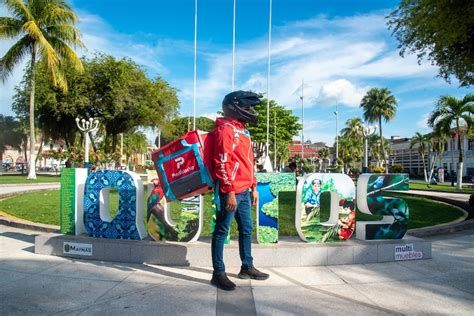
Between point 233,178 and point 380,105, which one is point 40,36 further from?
point 380,105

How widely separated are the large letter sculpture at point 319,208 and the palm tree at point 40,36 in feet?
74.9

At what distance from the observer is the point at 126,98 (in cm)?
3272

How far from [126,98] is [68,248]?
95.2 feet

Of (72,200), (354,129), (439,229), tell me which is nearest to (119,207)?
(72,200)

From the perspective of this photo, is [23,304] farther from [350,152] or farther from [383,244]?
[350,152]

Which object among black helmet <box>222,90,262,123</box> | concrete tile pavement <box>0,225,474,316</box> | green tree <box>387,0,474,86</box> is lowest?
concrete tile pavement <box>0,225,474,316</box>

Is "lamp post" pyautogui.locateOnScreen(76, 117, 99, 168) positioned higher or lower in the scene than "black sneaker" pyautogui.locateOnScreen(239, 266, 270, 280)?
higher

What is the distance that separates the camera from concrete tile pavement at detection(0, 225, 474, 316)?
11.4 ft

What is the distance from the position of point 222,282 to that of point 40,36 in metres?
24.7

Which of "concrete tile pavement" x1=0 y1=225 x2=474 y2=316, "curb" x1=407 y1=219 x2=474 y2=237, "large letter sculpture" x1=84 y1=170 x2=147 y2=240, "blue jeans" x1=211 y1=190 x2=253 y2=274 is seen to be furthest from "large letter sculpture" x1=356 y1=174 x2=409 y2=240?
"large letter sculpture" x1=84 y1=170 x2=147 y2=240

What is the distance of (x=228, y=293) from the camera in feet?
12.7

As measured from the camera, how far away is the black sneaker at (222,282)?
3955mm

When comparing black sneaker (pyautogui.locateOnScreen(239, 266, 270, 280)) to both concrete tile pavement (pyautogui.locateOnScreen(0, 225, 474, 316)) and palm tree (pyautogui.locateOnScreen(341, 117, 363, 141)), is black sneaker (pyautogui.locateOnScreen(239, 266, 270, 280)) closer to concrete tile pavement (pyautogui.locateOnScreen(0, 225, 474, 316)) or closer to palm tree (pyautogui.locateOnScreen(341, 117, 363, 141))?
concrete tile pavement (pyautogui.locateOnScreen(0, 225, 474, 316))

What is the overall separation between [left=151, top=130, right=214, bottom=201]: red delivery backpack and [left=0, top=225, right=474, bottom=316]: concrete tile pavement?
1.02 meters
